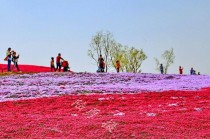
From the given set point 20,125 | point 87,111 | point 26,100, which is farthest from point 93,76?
point 20,125

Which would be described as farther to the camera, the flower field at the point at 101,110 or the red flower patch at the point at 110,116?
the flower field at the point at 101,110

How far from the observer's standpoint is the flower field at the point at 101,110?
704 inches

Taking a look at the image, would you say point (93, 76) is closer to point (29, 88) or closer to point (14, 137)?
point (29, 88)

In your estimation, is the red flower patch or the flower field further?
the flower field

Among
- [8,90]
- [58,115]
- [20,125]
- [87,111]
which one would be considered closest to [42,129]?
[20,125]

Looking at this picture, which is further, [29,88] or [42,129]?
[29,88]

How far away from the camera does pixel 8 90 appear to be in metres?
32.9

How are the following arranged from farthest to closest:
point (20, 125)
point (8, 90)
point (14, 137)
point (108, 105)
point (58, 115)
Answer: point (8, 90) < point (108, 105) < point (58, 115) < point (20, 125) < point (14, 137)

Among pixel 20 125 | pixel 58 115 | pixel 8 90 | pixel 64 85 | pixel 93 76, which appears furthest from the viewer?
pixel 93 76

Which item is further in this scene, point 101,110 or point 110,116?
point 101,110

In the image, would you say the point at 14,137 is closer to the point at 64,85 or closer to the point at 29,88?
the point at 29,88

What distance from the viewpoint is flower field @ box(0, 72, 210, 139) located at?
17.9m

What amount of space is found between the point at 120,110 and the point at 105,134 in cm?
619

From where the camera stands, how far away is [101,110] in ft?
77.0
